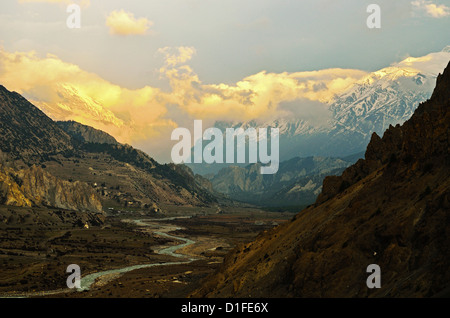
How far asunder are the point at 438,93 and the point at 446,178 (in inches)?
1248

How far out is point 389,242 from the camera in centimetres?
3772

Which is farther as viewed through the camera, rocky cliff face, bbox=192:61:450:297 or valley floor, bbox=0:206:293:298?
valley floor, bbox=0:206:293:298

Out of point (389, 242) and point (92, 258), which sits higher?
point (389, 242)

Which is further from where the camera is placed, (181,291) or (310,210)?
(181,291)

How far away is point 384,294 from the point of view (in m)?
32.2

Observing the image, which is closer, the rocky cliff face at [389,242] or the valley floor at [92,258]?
the rocky cliff face at [389,242]

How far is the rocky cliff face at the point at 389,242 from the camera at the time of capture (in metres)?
33.1

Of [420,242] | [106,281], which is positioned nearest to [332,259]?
[420,242]

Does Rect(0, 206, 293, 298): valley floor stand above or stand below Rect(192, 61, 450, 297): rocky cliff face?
below

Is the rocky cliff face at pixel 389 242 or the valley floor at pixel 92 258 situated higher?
the rocky cliff face at pixel 389 242

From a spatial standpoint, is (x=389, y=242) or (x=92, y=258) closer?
(x=389, y=242)

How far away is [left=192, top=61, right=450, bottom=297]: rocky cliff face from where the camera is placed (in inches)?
1304

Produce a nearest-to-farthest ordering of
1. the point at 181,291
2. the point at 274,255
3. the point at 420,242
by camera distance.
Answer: the point at 420,242, the point at 274,255, the point at 181,291
